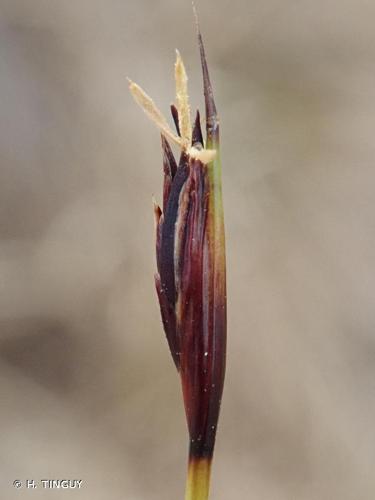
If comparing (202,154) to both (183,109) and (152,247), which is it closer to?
(183,109)

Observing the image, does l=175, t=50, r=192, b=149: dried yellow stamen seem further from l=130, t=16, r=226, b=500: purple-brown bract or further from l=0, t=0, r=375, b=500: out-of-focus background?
l=0, t=0, r=375, b=500: out-of-focus background

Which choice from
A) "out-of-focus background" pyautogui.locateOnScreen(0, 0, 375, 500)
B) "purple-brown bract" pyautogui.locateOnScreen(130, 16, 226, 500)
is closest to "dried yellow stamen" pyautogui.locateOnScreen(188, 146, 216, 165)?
"purple-brown bract" pyautogui.locateOnScreen(130, 16, 226, 500)

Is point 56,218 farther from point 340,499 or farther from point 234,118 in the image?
point 340,499

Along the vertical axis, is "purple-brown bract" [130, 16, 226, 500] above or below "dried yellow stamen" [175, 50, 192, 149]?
below

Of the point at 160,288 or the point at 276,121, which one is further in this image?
the point at 276,121

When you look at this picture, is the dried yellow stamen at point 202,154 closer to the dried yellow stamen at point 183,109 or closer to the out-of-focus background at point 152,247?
the dried yellow stamen at point 183,109

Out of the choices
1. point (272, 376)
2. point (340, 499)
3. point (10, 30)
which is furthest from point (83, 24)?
point (340, 499)
